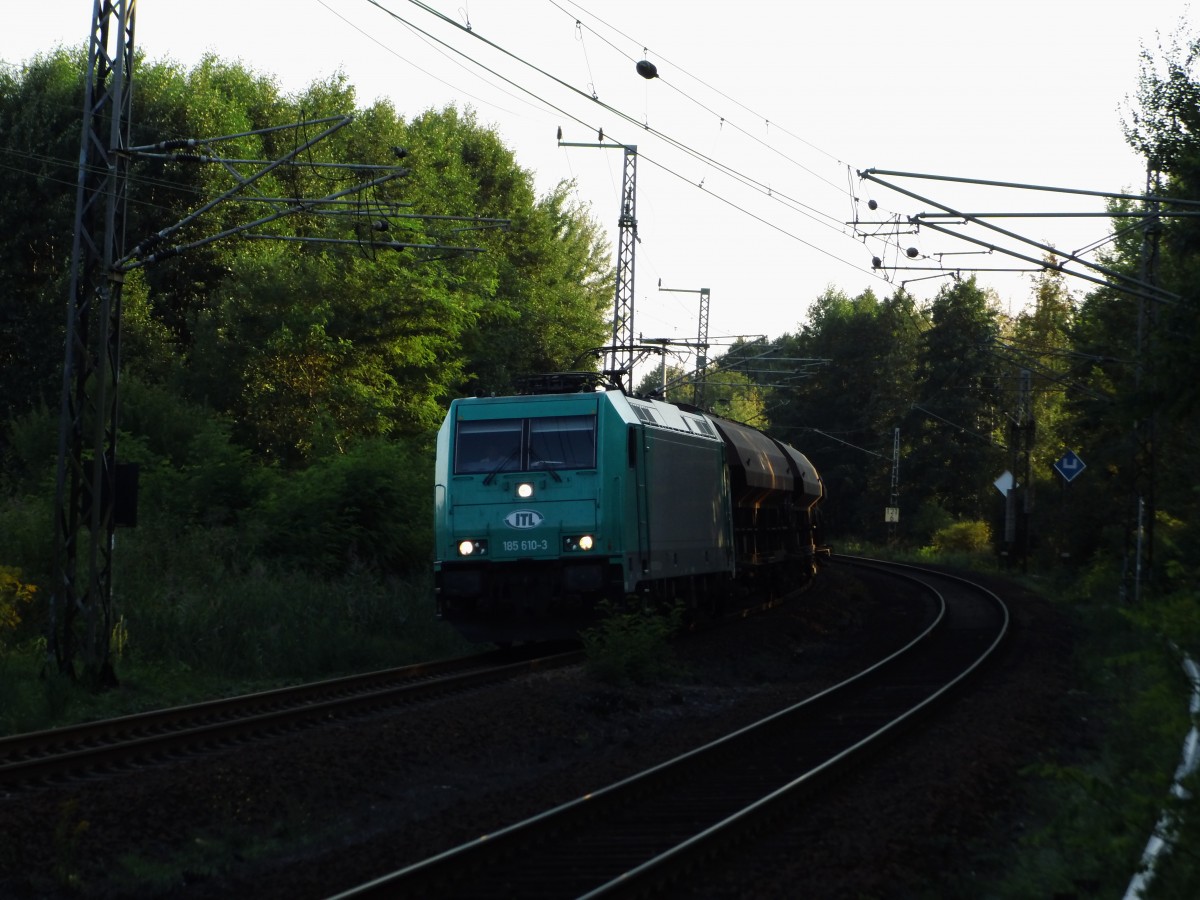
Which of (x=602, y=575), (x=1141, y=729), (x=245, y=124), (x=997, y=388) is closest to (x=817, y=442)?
(x=997, y=388)

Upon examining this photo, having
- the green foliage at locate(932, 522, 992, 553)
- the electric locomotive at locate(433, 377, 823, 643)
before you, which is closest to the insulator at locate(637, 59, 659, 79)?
the electric locomotive at locate(433, 377, 823, 643)

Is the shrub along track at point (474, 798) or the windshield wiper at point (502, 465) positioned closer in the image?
the shrub along track at point (474, 798)

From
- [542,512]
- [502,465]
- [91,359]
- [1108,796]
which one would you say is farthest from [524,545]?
[1108,796]

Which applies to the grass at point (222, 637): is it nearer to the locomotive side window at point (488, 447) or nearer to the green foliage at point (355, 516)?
the green foliage at point (355, 516)

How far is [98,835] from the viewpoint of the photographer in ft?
27.7

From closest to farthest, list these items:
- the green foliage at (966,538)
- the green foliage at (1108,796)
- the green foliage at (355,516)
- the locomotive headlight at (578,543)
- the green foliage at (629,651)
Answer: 1. the green foliage at (1108,796)
2. the green foliage at (629,651)
3. the locomotive headlight at (578,543)
4. the green foliage at (355,516)
5. the green foliage at (966,538)

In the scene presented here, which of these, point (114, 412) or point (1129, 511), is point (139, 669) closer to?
point (114, 412)

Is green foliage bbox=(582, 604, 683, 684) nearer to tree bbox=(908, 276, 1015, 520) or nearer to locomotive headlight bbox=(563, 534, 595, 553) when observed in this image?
locomotive headlight bbox=(563, 534, 595, 553)

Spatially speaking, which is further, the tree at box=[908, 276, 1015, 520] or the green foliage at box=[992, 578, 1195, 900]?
the tree at box=[908, 276, 1015, 520]

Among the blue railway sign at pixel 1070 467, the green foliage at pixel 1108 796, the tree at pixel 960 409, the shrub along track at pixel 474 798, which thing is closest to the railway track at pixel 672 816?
the shrub along track at pixel 474 798

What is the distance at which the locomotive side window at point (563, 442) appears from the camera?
17.9 m

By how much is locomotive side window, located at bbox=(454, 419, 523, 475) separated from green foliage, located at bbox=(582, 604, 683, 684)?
2.68 metres

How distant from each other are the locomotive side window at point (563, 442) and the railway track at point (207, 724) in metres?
2.67

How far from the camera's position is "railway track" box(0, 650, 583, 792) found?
34.1ft
